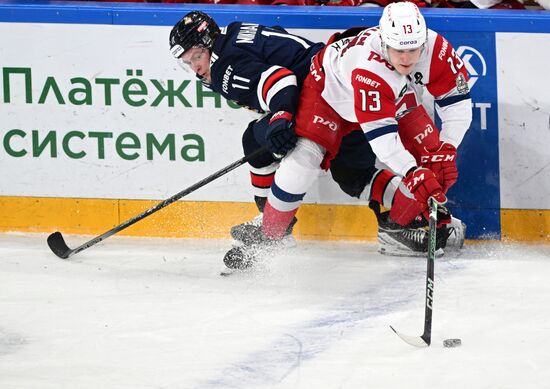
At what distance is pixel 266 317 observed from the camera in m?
4.12

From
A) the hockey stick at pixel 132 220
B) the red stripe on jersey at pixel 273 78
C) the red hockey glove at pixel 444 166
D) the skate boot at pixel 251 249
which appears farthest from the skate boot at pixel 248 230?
the red hockey glove at pixel 444 166

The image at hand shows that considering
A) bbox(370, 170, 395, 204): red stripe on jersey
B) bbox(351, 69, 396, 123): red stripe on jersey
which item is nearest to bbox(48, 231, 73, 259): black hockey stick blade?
bbox(370, 170, 395, 204): red stripe on jersey

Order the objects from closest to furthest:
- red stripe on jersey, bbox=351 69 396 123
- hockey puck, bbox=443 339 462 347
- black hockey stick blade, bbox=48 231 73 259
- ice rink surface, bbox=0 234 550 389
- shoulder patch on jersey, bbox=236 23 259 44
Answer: ice rink surface, bbox=0 234 550 389 → hockey puck, bbox=443 339 462 347 → red stripe on jersey, bbox=351 69 396 123 → shoulder patch on jersey, bbox=236 23 259 44 → black hockey stick blade, bbox=48 231 73 259

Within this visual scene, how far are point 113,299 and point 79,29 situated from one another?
1.20 m

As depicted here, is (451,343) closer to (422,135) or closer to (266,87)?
(422,135)

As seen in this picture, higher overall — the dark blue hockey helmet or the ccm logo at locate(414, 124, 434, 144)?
the dark blue hockey helmet

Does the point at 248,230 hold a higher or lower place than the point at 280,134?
lower

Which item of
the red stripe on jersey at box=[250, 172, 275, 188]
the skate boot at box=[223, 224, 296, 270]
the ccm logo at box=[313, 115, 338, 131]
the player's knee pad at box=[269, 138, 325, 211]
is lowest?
the skate boot at box=[223, 224, 296, 270]

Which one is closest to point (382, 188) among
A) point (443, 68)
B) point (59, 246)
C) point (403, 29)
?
point (443, 68)

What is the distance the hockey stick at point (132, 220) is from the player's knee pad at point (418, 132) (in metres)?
0.51

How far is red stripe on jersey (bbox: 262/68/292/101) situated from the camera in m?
4.47

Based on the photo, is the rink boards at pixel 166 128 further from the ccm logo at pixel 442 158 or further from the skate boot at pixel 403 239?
the ccm logo at pixel 442 158

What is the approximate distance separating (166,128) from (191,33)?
A: 583mm

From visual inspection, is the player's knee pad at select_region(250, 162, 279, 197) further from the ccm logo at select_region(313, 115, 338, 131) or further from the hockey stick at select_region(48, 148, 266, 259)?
the ccm logo at select_region(313, 115, 338, 131)
